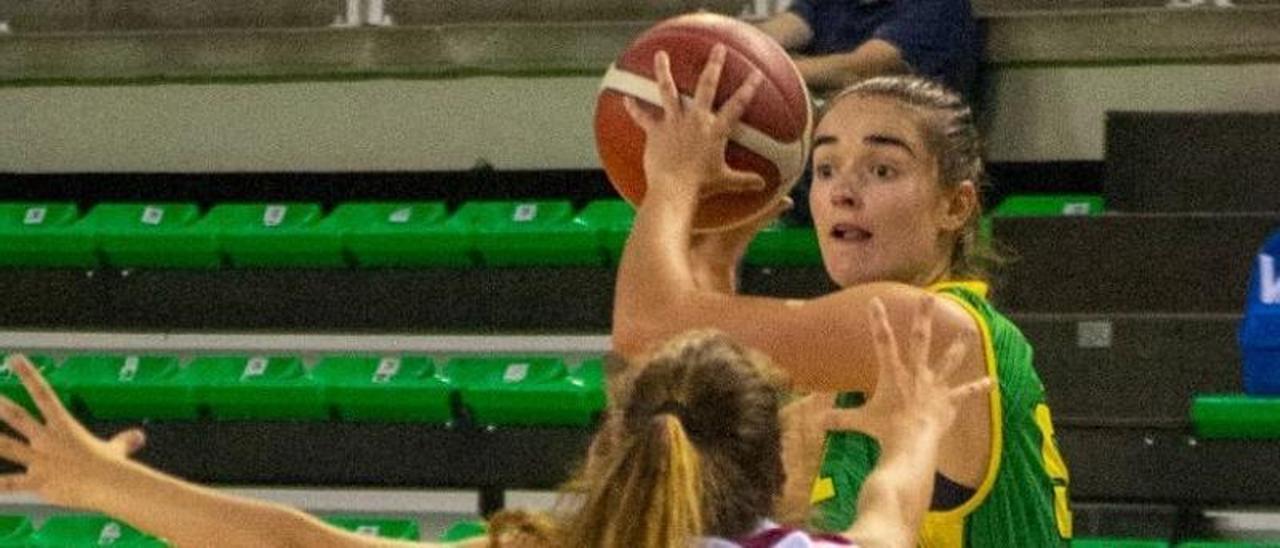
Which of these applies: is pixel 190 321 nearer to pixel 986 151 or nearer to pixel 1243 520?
pixel 986 151

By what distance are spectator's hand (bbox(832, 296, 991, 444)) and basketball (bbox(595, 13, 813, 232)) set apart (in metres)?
0.32

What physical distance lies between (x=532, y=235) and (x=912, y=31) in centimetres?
104

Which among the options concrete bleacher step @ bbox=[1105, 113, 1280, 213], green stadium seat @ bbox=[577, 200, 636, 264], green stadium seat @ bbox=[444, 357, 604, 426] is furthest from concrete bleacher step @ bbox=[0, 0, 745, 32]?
concrete bleacher step @ bbox=[1105, 113, 1280, 213]

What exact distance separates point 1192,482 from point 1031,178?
46.2 inches

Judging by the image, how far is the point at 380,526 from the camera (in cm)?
577

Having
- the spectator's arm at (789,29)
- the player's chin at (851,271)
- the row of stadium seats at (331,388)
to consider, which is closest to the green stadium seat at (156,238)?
the row of stadium seats at (331,388)

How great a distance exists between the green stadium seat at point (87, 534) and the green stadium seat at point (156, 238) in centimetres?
70

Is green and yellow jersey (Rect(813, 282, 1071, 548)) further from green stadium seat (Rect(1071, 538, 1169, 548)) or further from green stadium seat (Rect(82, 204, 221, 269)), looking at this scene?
green stadium seat (Rect(82, 204, 221, 269))

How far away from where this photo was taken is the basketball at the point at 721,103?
8.83 feet

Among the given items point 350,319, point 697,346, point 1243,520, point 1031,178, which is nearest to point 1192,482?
point 1243,520

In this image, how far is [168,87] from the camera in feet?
22.8

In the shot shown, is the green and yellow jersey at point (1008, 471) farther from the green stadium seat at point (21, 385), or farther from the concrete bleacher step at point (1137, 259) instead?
the green stadium seat at point (21, 385)

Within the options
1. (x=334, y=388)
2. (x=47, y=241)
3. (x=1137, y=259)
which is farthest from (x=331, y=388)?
(x=1137, y=259)

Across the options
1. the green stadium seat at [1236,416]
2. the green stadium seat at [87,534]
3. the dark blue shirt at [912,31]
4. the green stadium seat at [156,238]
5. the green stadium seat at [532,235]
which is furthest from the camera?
the green stadium seat at [156,238]
